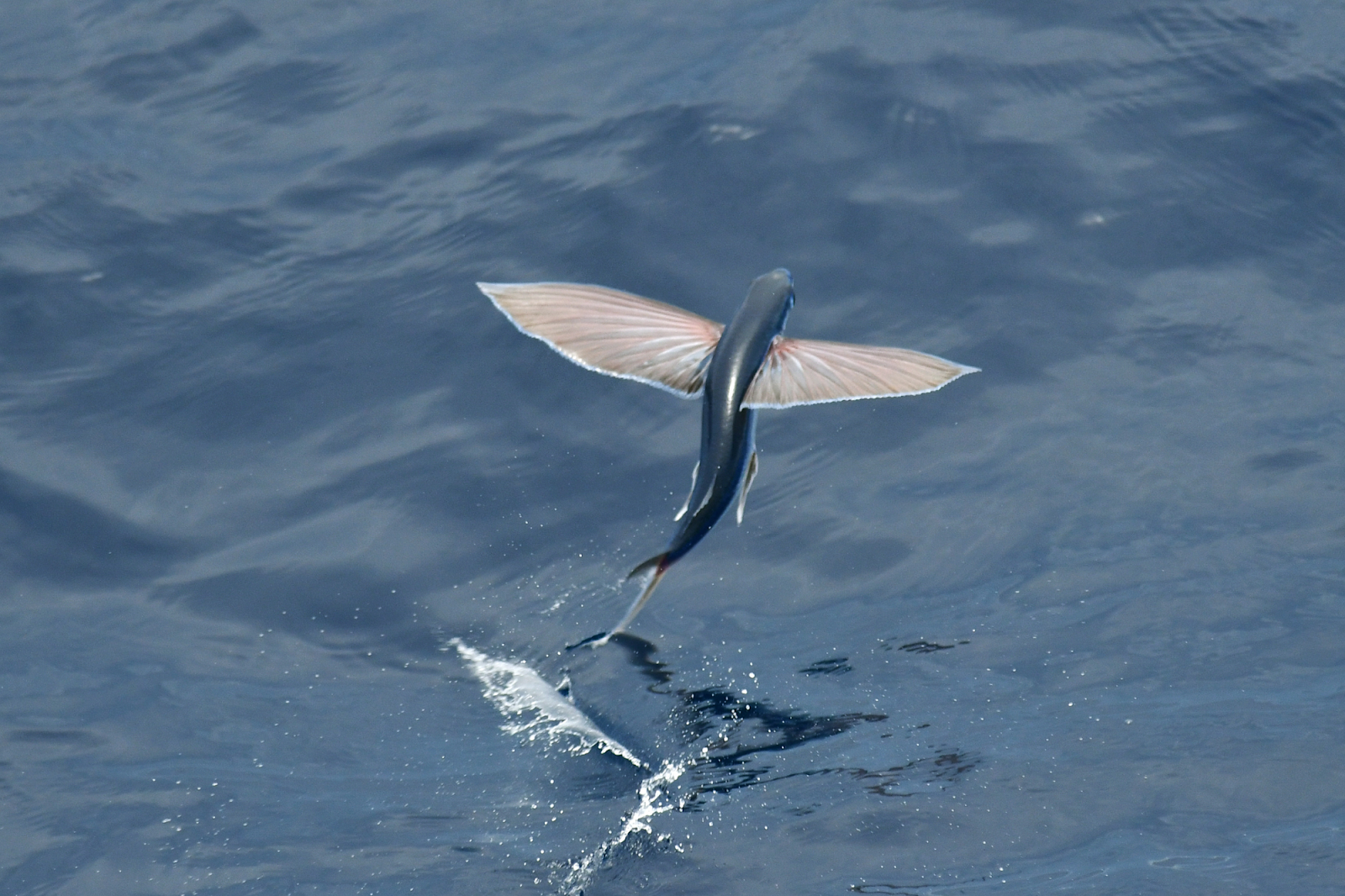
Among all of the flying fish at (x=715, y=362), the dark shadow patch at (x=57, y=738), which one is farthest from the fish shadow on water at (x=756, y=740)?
the dark shadow patch at (x=57, y=738)

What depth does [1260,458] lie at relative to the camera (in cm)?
739

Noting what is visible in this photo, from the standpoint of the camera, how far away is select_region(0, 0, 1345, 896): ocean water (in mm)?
5961

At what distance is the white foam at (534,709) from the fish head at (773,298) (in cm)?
206

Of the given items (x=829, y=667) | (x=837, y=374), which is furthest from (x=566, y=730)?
(x=837, y=374)

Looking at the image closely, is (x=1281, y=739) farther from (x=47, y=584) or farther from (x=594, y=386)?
(x=47, y=584)

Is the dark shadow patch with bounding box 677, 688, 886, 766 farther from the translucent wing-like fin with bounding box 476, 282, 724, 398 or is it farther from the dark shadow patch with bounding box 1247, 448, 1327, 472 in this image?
the dark shadow patch with bounding box 1247, 448, 1327, 472

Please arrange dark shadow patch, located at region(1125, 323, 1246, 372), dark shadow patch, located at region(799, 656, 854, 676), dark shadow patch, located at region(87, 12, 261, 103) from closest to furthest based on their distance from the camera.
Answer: dark shadow patch, located at region(799, 656, 854, 676) → dark shadow patch, located at region(1125, 323, 1246, 372) → dark shadow patch, located at region(87, 12, 261, 103)

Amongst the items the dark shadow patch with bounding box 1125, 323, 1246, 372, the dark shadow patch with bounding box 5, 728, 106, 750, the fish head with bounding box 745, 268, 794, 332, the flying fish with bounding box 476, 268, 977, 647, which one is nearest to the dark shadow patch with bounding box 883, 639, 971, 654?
the flying fish with bounding box 476, 268, 977, 647

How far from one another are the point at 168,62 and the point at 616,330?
19.7 feet

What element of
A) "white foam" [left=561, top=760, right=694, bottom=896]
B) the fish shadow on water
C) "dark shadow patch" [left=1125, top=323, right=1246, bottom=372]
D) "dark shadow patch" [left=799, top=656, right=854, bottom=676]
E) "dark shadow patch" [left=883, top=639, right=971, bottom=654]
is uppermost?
"dark shadow patch" [left=1125, top=323, right=1246, bottom=372]

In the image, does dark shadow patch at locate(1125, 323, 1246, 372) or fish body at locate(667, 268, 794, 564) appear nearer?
fish body at locate(667, 268, 794, 564)

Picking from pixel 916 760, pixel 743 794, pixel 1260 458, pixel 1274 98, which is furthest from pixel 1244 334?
pixel 743 794

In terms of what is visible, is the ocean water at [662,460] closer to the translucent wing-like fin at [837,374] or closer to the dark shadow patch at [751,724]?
the dark shadow patch at [751,724]

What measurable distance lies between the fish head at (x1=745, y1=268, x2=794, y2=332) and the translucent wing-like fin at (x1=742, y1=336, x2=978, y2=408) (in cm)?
12
